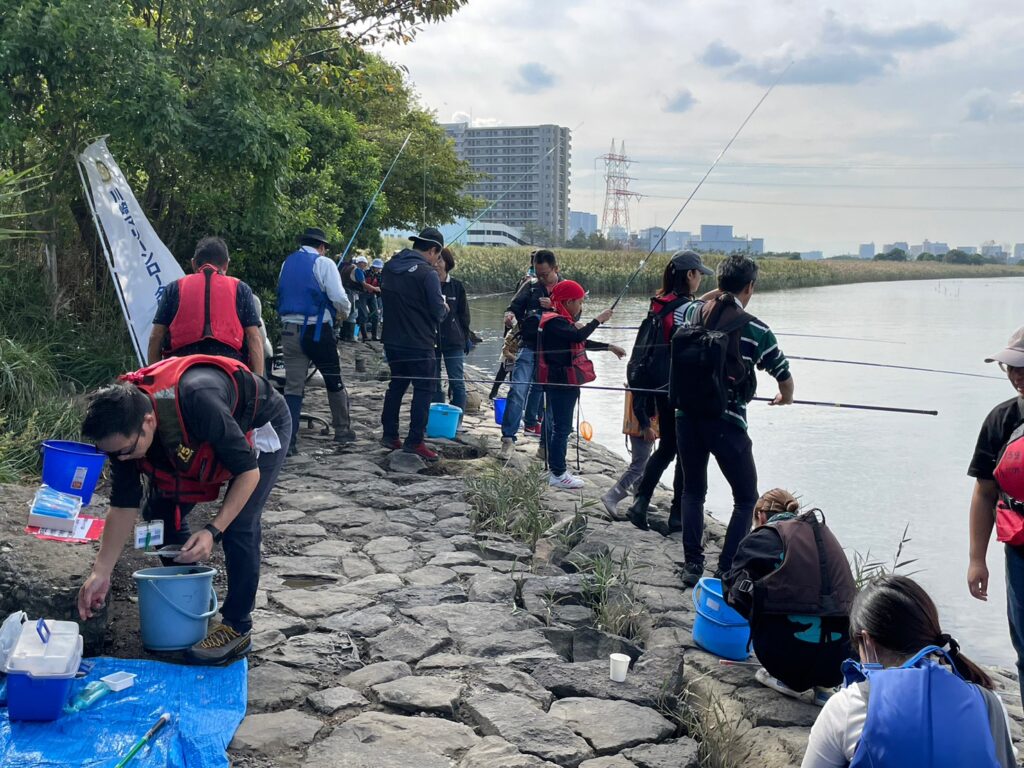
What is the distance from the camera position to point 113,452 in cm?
341

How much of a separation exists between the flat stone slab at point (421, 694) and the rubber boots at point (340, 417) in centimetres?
487

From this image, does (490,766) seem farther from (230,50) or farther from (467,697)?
(230,50)

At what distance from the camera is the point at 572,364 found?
7605 millimetres

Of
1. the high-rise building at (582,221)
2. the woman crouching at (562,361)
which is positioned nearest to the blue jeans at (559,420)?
the woman crouching at (562,361)

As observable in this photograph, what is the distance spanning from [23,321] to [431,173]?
1707 cm

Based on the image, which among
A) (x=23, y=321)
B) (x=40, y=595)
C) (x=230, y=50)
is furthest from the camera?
(x=230, y=50)

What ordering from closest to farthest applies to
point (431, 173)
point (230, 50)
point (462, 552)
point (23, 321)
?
point (462, 552), point (23, 321), point (230, 50), point (431, 173)

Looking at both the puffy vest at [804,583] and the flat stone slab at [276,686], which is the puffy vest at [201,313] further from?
the puffy vest at [804,583]

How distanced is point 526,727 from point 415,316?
190 inches

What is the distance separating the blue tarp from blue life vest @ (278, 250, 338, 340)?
427cm

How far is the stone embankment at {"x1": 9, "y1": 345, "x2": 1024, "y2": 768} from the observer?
3777 millimetres

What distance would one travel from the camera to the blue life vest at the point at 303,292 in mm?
8000

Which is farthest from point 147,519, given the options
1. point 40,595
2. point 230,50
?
point 230,50

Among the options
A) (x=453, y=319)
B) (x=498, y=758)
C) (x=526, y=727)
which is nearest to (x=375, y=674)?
(x=526, y=727)
